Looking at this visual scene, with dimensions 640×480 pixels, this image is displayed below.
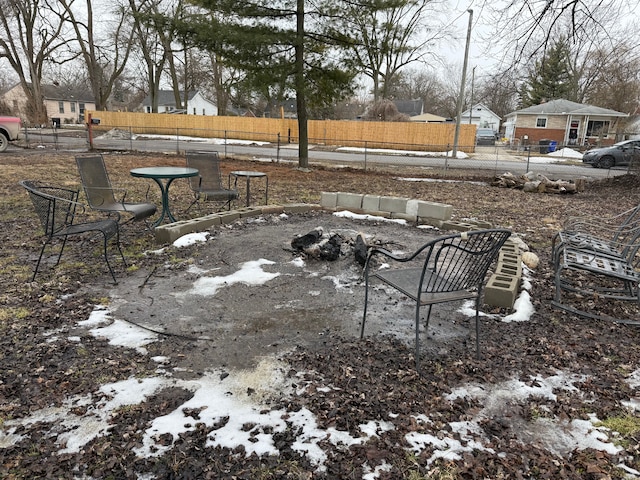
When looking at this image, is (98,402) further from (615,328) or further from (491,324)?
(615,328)

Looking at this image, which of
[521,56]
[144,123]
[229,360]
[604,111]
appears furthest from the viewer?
[144,123]

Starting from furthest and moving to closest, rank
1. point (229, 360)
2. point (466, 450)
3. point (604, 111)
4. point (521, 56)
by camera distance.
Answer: point (604, 111), point (521, 56), point (229, 360), point (466, 450)

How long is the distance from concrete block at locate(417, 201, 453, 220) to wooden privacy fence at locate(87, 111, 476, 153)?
52.6ft

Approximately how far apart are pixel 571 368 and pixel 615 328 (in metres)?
1.01

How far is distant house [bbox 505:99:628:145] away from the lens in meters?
32.5

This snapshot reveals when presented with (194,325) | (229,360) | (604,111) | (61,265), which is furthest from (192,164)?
(604,111)

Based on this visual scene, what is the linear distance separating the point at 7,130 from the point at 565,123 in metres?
35.6

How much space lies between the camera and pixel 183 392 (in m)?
2.54

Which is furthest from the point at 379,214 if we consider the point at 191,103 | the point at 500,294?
the point at 191,103

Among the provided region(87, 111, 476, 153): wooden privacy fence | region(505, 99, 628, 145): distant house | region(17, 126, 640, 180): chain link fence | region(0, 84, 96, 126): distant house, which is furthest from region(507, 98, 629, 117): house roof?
region(0, 84, 96, 126): distant house

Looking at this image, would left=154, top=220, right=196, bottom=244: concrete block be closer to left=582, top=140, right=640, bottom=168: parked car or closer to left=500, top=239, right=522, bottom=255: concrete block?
left=500, top=239, right=522, bottom=255: concrete block

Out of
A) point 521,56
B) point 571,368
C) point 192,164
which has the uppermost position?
point 521,56

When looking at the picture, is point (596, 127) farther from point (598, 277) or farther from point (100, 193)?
point (100, 193)

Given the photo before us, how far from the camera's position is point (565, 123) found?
33688mm
